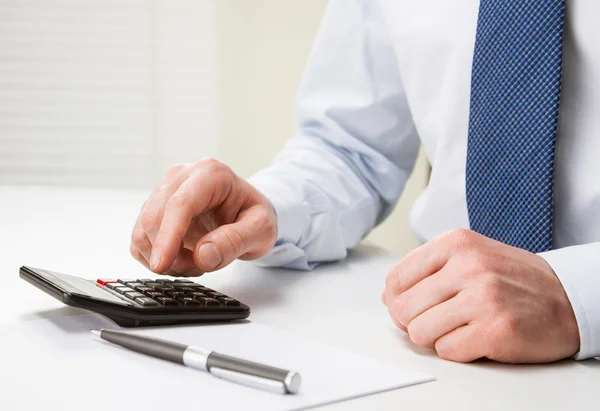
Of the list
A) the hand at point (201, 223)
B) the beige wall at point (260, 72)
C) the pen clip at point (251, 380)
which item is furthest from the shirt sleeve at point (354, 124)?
the beige wall at point (260, 72)

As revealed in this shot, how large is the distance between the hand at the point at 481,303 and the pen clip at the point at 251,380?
6.2 inches

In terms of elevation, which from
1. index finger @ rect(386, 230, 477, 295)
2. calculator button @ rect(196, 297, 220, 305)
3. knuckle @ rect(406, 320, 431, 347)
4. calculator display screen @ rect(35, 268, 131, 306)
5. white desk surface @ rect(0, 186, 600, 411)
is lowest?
white desk surface @ rect(0, 186, 600, 411)

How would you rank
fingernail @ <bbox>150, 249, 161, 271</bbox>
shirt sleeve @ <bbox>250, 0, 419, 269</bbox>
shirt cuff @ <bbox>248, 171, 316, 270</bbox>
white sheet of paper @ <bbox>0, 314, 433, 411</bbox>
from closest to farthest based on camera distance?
white sheet of paper @ <bbox>0, 314, 433, 411</bbox>
fingernail @ <bbox>150, 249, 161, 271</bbox>
shirt cuff @ <bbox>248, 171, 316, 270</bbox>
shirt sleeve @ <bbox>250, 0, 419, 269</bbox>

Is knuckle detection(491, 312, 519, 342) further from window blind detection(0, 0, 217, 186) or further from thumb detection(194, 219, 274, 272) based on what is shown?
window blind detection(0, 0, 217, 186)

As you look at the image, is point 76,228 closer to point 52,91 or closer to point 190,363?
point 190,363

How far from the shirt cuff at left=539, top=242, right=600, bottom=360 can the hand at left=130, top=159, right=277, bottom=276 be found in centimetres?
30

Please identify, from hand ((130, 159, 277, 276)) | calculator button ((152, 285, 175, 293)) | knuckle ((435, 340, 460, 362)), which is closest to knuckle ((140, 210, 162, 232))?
hand ((130, 159, 277, 276))

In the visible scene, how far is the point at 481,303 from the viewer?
0.51 m

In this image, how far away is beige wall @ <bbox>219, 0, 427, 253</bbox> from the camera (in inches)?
83.9

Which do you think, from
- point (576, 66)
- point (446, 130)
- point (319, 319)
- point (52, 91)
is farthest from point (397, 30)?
point (52, 91)

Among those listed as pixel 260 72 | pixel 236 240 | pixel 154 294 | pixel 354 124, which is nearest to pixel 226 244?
pixel 236 240

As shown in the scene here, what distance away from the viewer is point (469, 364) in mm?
504

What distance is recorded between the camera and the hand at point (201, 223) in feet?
2.18

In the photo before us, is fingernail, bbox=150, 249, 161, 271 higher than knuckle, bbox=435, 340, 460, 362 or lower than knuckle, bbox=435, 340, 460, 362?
higher
